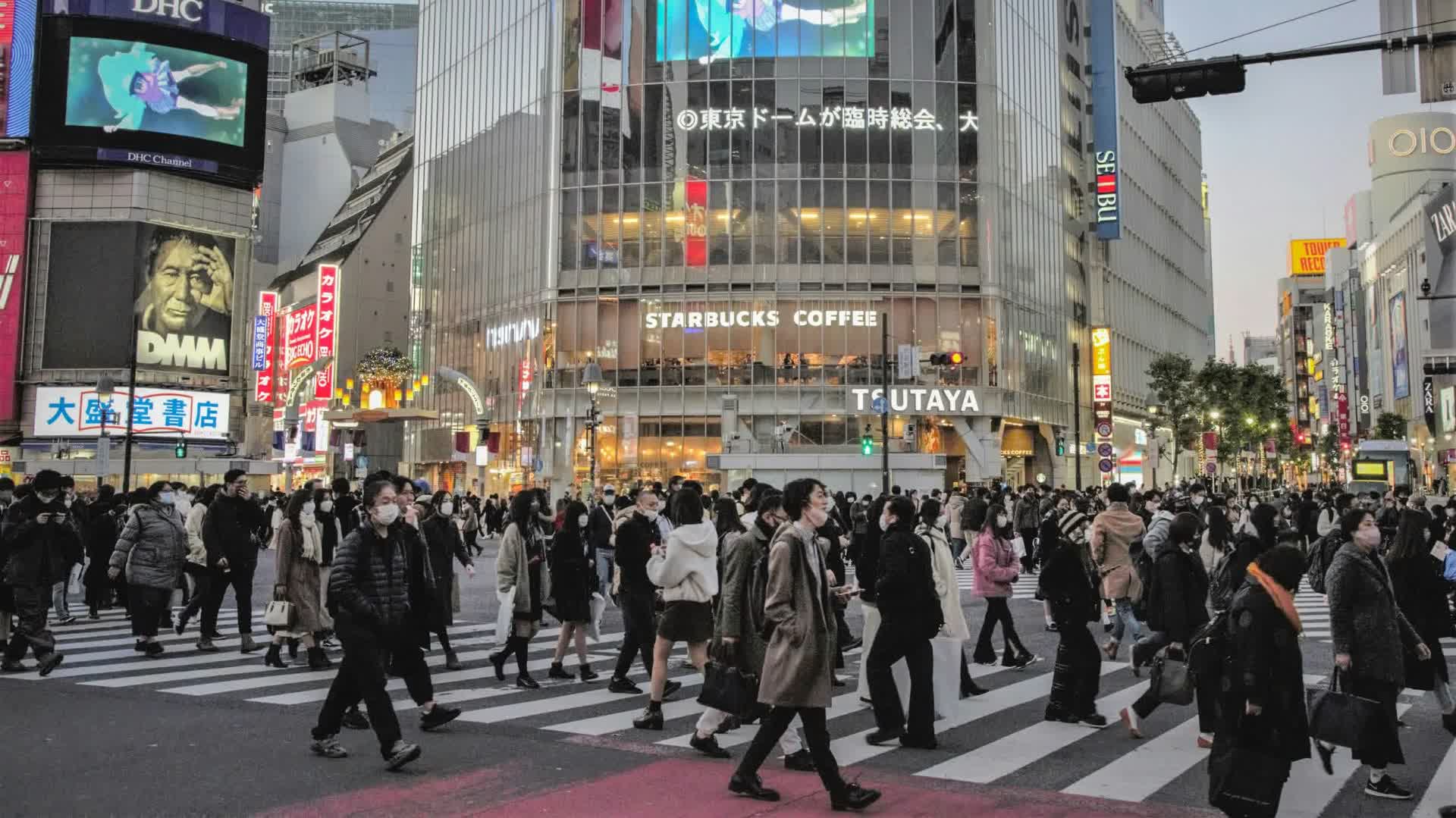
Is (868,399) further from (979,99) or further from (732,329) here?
(979,99)

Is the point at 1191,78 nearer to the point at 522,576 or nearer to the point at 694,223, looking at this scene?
the point at 522,576

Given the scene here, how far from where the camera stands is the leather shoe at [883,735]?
27.8ft

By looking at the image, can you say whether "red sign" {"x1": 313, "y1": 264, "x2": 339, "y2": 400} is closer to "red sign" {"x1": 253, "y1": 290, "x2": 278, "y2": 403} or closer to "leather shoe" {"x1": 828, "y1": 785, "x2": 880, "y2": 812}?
"red sign" {"x1": 253, "y1": 290, "x2": 278, "y2": 403}

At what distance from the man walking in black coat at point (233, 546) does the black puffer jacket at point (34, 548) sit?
154 cm

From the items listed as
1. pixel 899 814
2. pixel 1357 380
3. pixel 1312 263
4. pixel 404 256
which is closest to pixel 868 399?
pixel 899 814

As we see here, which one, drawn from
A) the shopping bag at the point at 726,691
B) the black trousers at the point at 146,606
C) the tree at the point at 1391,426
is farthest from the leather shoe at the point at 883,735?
the tree at the point at 1391,426

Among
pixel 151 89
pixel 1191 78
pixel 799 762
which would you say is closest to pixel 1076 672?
pixel 799 762

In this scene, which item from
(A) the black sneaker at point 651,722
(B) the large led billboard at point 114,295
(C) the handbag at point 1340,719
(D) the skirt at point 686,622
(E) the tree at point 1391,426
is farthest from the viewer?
(E) the tree at point 1391,426

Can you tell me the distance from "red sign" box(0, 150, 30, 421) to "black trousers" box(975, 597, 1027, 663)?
193 ft

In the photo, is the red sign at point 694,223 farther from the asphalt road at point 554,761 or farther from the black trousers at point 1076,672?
the black trousers at point 1076,672

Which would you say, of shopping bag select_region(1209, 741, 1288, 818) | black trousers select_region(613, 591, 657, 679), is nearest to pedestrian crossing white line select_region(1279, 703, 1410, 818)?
shopping bag select_region(1209, 741, 1288, 818)

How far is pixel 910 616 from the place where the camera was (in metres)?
8.23

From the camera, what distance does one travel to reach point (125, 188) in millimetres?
58531

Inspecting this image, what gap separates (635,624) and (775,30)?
43300 mm
